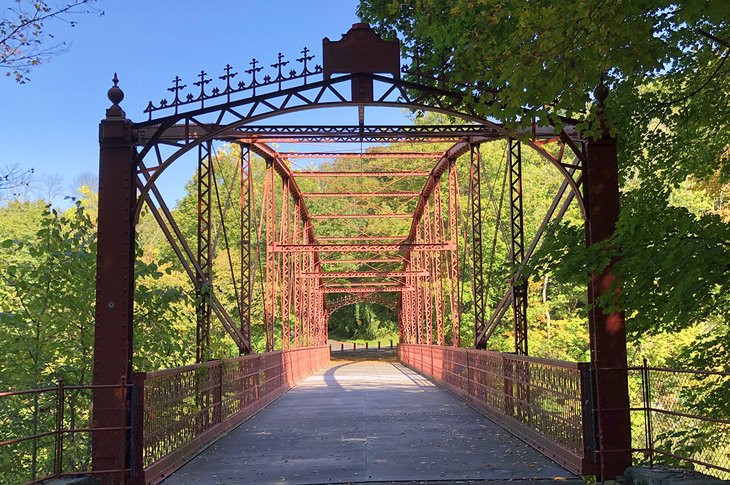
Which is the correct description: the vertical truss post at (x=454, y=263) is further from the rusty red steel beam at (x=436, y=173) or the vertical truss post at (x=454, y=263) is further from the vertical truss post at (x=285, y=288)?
the vertical truss post at (x=285, y=288)

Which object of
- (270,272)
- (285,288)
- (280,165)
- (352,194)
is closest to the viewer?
(270,272)

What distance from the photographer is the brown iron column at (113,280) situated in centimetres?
820

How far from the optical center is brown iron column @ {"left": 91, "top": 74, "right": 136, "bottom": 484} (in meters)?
8.20

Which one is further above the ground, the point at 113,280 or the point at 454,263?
the point at 454,263

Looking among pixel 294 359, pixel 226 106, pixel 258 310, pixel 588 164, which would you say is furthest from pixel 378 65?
pixel 258 310

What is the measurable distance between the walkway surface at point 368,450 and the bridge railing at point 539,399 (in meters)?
0.23

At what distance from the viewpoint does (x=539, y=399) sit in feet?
33.4

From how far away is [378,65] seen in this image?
→ 1009cm

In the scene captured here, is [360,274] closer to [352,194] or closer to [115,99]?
[352,194]

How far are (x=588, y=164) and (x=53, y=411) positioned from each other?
902 cm

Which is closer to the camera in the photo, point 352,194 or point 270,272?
point 270,272

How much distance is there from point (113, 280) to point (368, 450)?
156 inches

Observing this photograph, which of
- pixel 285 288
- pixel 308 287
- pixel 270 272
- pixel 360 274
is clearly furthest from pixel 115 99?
pixel 308 287

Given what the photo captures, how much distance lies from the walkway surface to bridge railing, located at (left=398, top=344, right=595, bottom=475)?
0.76 feet
